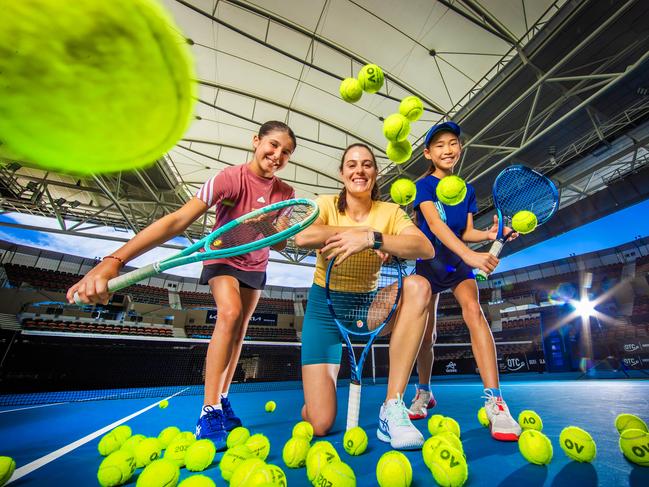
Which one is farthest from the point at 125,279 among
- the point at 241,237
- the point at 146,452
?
the point at 146,452

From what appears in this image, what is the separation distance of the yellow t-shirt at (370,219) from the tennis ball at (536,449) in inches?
50.2

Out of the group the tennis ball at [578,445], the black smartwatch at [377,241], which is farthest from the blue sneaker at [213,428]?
the tennis ball at [578,445]

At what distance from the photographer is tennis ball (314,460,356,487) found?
103cm

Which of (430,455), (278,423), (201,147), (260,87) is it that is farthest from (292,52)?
(430,455)

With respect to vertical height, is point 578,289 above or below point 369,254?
above

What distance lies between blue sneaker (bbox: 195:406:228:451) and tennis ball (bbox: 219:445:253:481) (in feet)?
1.36

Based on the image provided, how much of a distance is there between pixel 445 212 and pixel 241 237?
5.65 feet

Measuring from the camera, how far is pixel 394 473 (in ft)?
3.54

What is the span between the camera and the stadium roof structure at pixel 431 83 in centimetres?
588

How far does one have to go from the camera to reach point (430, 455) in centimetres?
122

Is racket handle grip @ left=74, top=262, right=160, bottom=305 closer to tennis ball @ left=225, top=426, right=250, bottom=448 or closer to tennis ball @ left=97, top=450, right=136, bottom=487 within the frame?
tennis ball @ left=97, top=450, right=136, bottom=487

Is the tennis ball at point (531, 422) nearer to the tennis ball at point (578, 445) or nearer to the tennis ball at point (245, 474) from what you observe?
the tennis ball at point (578, 445)

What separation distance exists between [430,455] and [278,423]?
1623 mm

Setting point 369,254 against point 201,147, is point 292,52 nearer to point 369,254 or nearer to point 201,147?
point 201,147
